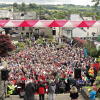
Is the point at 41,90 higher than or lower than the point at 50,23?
higher

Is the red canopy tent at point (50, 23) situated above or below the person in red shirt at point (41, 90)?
below

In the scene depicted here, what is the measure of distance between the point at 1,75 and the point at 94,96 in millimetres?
4163

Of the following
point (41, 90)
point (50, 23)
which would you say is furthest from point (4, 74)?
point (50, 23)

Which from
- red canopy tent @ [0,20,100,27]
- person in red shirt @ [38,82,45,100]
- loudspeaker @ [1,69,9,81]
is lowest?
red canopy tent @ [0,20,100,27]

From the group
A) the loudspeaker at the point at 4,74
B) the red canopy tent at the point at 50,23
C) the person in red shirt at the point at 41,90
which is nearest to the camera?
the person in red shirt at the point at 41,90

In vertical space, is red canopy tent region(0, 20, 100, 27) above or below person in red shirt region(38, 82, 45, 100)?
below

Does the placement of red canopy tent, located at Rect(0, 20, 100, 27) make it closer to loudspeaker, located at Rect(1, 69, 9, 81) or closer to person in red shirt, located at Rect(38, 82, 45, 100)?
loudspeaker, located at Rect(1, 69, 9, 81)

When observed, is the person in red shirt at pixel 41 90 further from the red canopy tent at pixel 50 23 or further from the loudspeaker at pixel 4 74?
the red canopy tent at pixel 50 23

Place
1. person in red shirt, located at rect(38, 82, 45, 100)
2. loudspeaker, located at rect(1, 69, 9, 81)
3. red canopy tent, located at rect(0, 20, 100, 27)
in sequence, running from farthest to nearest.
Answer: red canopy tent, located at rect(0, 20, 100, 27)
loudspeaker, located at rect(1, 69, 9, 81)
person in red shirt, located at rect(38, 82, 45, 100)

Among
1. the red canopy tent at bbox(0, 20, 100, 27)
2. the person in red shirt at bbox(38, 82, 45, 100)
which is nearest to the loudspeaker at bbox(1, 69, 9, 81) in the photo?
the person in red shirt at bbox(38, 82, 45, 100)

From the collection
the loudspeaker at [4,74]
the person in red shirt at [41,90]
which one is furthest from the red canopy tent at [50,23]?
the person in red shirt at [41,90]

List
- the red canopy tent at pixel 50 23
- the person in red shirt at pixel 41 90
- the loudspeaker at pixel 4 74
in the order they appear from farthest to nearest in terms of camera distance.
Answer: the red canopy tent at pixel 50 23
the loudspeaker at pixel 4 74
the person in red shirt at pixel 41 90

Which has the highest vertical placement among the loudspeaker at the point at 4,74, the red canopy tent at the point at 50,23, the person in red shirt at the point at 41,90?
the loudspeaker at the point at 4,74

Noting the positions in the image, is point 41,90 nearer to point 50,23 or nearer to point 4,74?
point 4,74
